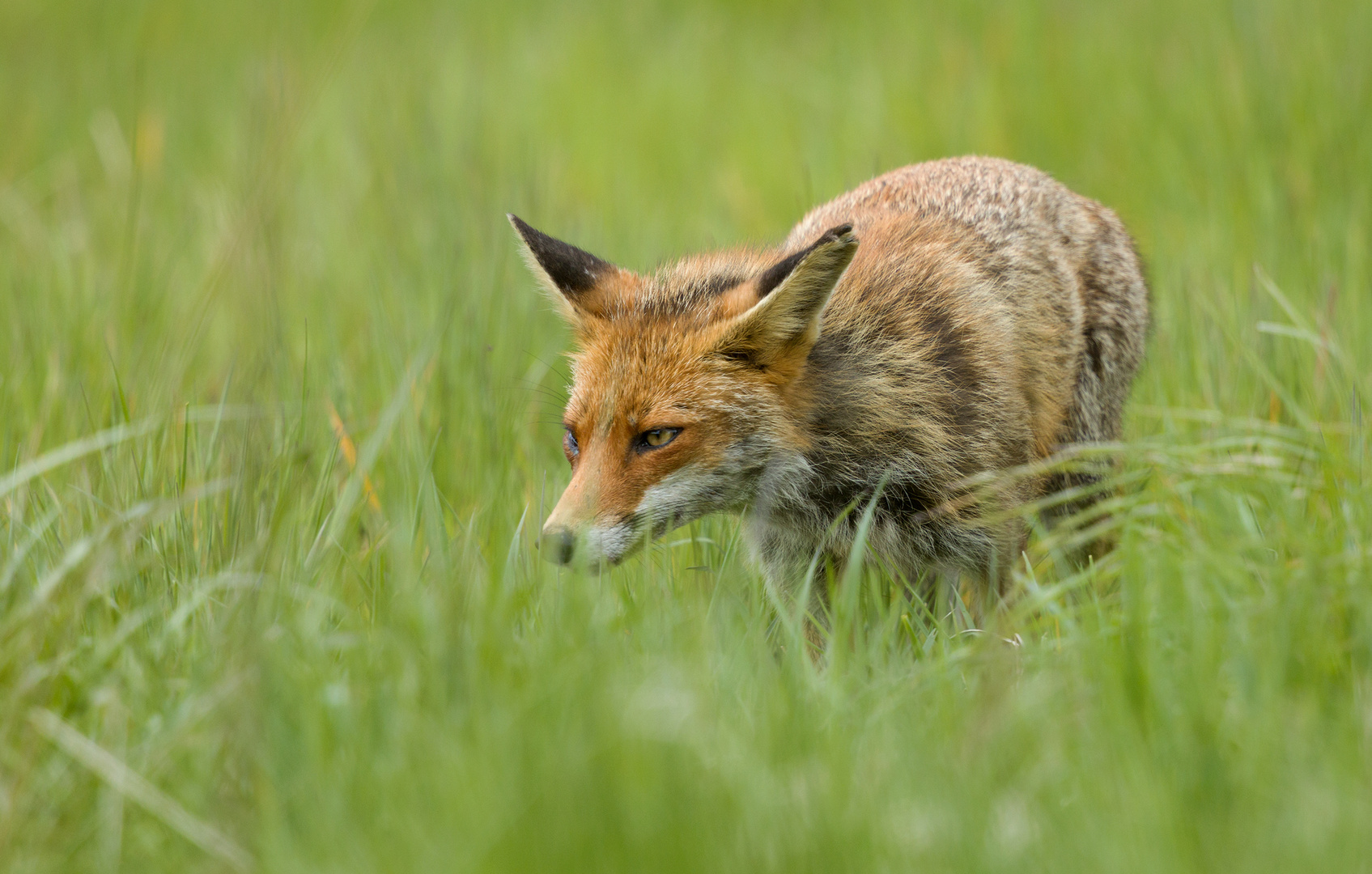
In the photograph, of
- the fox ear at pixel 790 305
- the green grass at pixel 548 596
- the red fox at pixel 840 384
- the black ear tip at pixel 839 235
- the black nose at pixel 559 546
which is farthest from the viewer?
the red fox at pixel 840 384

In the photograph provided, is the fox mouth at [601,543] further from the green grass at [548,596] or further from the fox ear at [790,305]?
the fox ear at [790,305]

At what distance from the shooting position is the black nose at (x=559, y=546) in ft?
13.5

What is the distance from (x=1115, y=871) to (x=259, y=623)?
2.33m

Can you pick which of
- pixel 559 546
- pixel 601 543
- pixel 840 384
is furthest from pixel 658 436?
pixel 840 384

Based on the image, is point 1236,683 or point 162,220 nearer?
point 1236,683

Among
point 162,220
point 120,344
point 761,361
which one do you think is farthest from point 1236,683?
point 162,220

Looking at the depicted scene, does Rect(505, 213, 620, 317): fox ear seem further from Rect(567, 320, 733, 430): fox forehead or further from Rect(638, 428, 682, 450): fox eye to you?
Rect(638, 428, 682, 450): fox eye

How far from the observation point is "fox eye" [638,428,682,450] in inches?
182

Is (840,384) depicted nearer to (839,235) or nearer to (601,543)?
(839,235)

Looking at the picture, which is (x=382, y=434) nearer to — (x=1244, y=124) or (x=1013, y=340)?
(x=1013, y=340)

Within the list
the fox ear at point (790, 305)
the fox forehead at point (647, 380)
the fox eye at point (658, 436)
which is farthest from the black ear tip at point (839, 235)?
the fox eye at point (658, 436)

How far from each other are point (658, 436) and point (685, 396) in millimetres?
215

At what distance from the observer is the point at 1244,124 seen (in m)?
8.91

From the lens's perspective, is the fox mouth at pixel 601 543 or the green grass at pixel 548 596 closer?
the green grass at pixel 548 596
